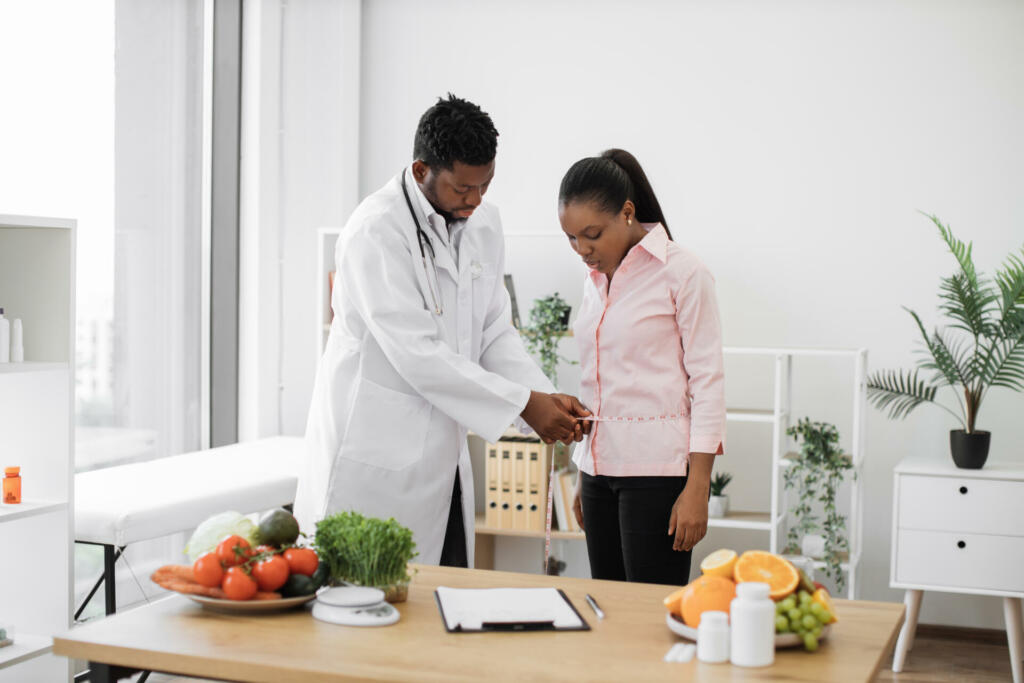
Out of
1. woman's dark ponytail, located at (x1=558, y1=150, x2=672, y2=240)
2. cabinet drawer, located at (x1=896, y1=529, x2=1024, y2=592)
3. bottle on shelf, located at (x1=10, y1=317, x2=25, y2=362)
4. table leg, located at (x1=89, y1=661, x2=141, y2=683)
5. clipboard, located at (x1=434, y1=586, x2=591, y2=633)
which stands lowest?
cabinet drawer, located at (x1=896, y1=529, x2=1024, y2=592)

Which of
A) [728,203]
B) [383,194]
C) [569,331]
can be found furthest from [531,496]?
[383,194]

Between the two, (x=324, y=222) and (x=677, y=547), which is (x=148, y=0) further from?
(x=677, y=547)

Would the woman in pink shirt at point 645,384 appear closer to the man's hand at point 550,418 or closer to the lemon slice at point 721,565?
the man's hand at point 550,418

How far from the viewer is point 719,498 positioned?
12.1 ft

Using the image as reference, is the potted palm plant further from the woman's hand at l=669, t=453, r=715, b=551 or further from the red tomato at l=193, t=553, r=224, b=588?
the red tomato at l=193, t=553, r=224, b=588

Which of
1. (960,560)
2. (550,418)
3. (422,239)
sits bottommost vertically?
(960,560)

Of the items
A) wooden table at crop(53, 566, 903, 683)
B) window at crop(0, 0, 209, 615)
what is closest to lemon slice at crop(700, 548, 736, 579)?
wooden table at crop(53, 566, 903, 683)

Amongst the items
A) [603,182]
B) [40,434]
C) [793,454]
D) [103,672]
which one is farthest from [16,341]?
[793,454]

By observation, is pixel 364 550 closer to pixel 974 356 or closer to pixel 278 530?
pixel 278 530

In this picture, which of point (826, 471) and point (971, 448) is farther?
point (826, 471)

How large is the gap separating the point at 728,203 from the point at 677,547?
220 centimetres

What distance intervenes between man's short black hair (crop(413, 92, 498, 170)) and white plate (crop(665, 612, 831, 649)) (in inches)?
38.8

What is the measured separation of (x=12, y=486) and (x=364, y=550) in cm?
154

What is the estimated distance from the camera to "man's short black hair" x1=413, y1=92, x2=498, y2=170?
2.06 meters
